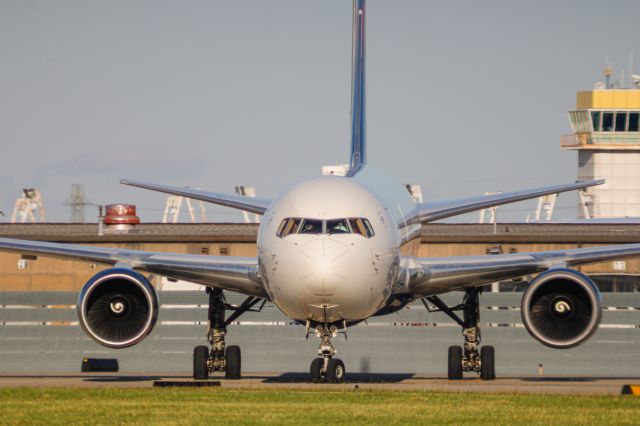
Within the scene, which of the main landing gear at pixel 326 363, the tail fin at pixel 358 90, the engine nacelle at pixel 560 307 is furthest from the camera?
the tail fin at pixel 358 90

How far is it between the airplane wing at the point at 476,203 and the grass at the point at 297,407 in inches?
400

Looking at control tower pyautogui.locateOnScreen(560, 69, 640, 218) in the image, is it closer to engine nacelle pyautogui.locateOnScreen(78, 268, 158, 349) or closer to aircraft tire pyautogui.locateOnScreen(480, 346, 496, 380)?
aircraft tire pyautogui.locateOnScreen(480, 346, 496, 380)

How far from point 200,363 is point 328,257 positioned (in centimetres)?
688

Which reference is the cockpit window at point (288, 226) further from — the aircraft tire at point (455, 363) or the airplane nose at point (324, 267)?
the aircraft tire at point (455, 363)

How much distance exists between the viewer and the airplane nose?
23.7 metres

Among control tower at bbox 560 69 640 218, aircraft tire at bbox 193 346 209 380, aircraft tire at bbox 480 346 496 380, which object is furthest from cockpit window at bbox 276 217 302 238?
control tower at bbox 560 69 640 218

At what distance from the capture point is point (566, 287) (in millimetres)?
27062

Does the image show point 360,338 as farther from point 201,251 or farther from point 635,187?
point 635,187

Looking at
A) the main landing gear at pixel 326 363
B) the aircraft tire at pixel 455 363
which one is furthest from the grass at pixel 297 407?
the aircraft tire at pixel 455 363

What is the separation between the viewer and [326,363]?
26016 mm

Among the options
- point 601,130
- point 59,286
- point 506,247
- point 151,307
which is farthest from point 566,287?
point 601,130

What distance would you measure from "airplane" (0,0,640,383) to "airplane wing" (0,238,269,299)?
26 mm

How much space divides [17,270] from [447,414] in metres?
38.2

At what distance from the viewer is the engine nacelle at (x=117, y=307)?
27.2 meters
